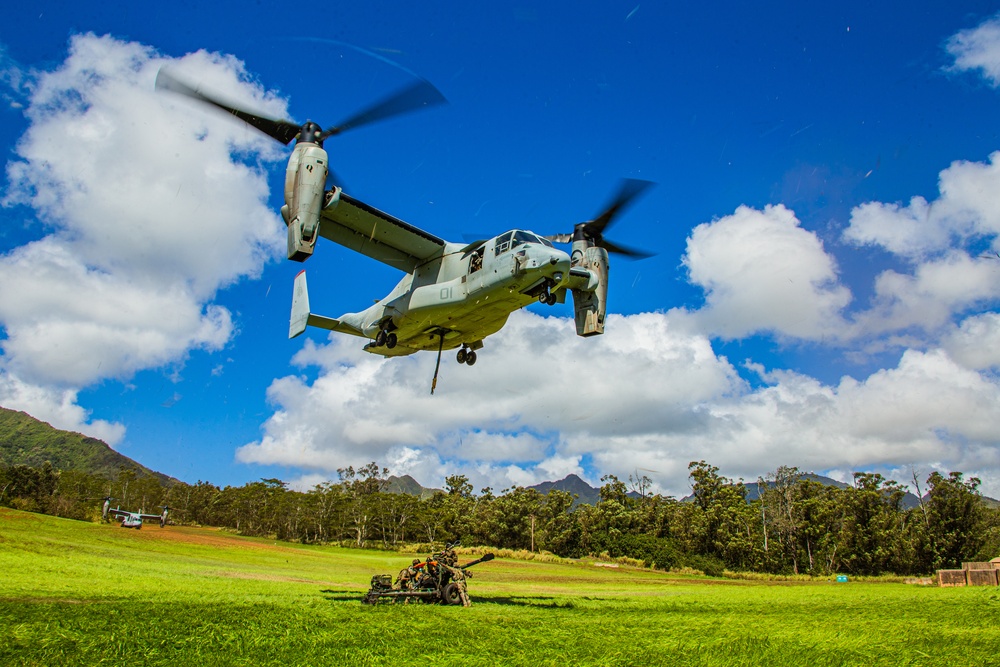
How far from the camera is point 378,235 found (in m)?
24.4

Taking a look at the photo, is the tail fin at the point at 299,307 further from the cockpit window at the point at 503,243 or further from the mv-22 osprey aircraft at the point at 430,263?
the cockpit window at the point at 503,243

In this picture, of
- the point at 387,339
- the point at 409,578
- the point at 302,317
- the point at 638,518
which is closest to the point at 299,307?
the point at 302,317

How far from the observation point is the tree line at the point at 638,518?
59875 millimetres

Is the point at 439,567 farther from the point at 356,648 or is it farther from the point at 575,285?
the point at 575,285

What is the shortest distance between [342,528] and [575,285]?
73603mm

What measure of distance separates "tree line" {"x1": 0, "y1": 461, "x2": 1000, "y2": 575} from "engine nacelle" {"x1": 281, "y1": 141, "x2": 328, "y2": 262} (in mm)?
36938

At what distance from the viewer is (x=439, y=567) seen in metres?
13.7

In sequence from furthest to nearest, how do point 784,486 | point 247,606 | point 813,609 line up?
1. point 784,486
2. point 813,609
3. point 247,606

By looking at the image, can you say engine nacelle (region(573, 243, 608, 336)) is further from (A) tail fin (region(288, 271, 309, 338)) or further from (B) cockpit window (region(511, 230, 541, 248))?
(A) tail fin (region(288, 271, 309, 338))

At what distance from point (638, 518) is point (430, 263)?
2436 inches

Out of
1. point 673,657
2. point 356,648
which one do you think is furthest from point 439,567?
point 673,657

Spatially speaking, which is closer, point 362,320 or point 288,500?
point 362,320

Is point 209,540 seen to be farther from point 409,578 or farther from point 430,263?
point 409,578

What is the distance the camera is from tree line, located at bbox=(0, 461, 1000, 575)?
59.9 m
